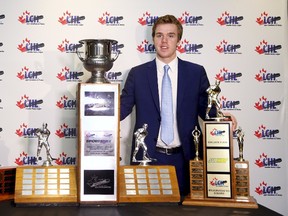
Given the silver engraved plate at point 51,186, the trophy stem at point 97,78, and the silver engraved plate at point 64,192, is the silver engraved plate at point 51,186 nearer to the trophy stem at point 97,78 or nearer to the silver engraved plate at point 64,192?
the silver engraved plate at point 64,192

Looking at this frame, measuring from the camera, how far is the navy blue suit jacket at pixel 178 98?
9.14 ft

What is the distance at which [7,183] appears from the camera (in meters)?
2.04

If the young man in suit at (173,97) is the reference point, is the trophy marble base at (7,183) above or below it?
below

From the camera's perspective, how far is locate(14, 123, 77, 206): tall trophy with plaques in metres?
1.87

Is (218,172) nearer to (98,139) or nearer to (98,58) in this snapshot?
(98,139)

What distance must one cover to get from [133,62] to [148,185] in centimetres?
157

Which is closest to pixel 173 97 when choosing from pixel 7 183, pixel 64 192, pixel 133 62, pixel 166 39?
pixel 166 39

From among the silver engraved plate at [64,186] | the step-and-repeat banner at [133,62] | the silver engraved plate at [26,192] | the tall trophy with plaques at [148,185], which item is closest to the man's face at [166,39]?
the step-and-repeat banner at [133,62]

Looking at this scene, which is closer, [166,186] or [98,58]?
[166,186]

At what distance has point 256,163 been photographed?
3309 millimetres

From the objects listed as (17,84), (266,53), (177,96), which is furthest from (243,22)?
(17,84)

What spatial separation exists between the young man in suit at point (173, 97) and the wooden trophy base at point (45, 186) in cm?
88

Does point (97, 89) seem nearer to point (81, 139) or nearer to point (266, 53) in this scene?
point (81, 139)

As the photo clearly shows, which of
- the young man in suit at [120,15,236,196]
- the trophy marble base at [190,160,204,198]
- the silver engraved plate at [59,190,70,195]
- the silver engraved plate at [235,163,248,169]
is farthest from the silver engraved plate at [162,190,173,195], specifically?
the young man in suit at [120,15,236,196]
